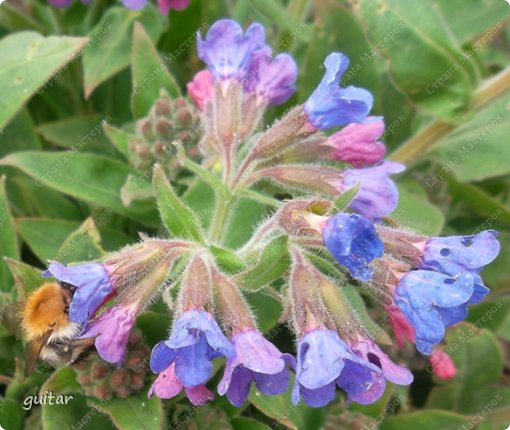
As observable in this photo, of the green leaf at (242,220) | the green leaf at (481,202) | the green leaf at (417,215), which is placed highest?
the green leaf at (417,215)

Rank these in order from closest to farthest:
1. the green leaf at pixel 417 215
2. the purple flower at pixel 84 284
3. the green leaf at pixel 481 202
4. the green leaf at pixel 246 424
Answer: the purple flower at pixel 84 284 < the green leaf at pixel 246 424 < the green leaf at pixel 417 215 < the green leaf at pixel 481 202

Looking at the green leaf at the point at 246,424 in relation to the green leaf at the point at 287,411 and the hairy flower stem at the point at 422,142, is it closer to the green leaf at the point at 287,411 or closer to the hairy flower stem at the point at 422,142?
the green leaf at the point at 287,411

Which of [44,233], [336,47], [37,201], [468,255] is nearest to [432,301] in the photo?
[468,255]

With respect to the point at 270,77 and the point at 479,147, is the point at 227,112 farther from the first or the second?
the point at 479,147

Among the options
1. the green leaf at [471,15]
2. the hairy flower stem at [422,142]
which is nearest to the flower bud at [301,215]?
the hairy flower stem at [422,142]

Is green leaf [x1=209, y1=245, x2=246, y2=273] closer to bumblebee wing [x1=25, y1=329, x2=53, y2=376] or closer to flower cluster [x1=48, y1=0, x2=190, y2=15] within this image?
bumblebee wing [x1=25, y1=329, x2=53, y2=376]

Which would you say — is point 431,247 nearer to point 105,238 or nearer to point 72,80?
point 105,238
